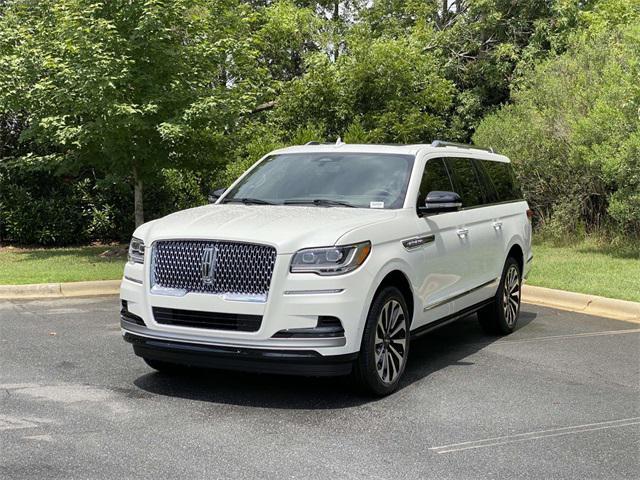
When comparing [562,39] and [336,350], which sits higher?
[562,39]

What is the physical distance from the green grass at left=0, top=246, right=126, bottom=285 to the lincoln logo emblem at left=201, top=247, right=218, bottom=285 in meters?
6.39

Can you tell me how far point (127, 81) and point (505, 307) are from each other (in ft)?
27.9

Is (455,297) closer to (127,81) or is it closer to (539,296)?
(539,296)

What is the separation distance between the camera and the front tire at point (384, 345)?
5.87 m

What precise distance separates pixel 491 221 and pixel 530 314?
2.26 m

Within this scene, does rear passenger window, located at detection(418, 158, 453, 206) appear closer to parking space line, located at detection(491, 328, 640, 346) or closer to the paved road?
the paved road

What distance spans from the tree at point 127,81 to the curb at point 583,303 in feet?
21.4

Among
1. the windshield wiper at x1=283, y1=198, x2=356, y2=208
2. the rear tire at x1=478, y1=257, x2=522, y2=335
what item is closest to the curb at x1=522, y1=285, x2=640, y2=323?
the rear tire at x1=478, y1=257, x2=522, y2=335

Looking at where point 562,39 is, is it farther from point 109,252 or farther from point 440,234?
point 440,234

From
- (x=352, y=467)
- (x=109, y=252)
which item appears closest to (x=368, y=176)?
(x=352, y=467)

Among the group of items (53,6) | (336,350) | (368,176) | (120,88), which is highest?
(53,6)

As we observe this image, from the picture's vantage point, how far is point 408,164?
23.5 feet

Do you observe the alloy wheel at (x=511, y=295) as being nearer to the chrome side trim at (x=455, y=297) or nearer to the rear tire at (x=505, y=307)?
the rear tire at (x=505, y=307)

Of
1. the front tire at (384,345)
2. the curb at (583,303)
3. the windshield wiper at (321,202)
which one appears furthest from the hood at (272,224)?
the curb at (583,303)
